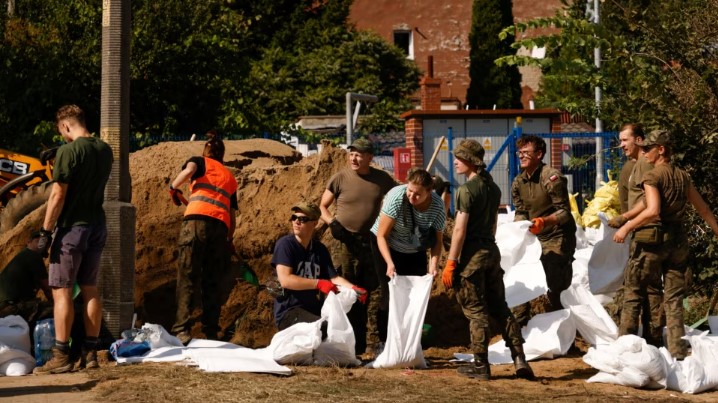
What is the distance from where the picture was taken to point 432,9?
1938 inches

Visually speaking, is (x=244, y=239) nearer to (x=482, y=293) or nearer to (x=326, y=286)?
(x=326, y=286)

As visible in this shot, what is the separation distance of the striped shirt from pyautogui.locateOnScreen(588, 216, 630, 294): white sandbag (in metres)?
1.63

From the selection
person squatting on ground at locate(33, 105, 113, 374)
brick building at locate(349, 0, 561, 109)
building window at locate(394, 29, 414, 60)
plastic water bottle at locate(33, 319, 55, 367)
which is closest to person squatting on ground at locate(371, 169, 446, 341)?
person squatting on ground at locate(33, 105, 113, 374)

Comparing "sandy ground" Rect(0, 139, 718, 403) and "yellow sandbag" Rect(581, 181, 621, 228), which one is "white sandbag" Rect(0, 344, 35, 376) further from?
"yellow sandbag" Rect(581, 181, 621, 228)

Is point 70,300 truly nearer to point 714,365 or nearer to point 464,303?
point 464,303

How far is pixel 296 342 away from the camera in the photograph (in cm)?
858

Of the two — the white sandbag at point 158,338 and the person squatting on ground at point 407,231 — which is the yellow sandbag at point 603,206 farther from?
the white sandbag at point 158,338

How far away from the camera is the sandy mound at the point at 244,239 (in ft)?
35.3

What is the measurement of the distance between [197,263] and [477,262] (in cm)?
249

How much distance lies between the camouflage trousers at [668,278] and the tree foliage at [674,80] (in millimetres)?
2200

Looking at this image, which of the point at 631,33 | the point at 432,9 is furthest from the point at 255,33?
the point at 631,33

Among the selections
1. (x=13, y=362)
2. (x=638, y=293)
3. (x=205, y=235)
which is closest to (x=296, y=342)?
(x=205, y=235)

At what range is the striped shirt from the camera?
923 centimetres

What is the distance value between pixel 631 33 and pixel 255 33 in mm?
28215
